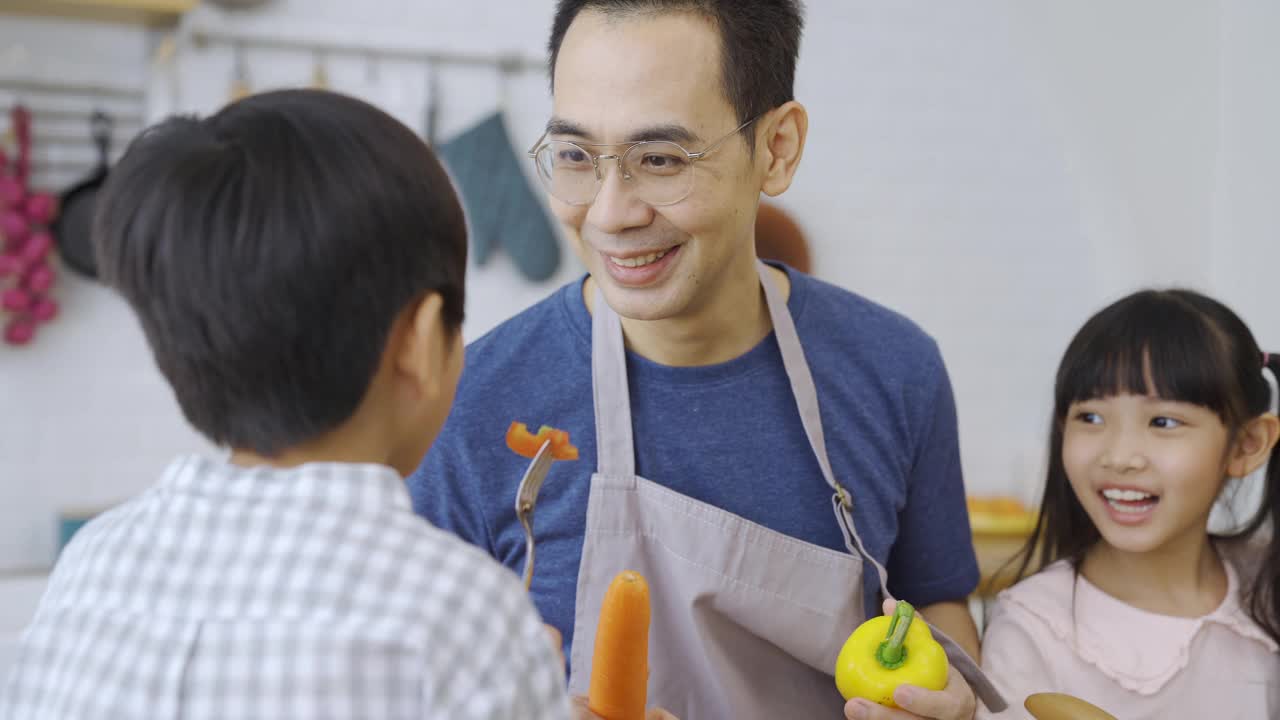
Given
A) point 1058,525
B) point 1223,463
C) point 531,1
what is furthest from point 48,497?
point 1223,463

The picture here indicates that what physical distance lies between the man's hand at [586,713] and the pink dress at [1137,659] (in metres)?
0.59

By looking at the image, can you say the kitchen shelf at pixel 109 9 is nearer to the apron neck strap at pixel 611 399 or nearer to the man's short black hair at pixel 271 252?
the apron neck strap at pixel 611 399

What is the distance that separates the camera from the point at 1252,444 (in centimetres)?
157

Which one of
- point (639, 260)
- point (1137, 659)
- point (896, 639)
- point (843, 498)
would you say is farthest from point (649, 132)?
point (1137, 659)

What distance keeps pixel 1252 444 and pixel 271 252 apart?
1.37m

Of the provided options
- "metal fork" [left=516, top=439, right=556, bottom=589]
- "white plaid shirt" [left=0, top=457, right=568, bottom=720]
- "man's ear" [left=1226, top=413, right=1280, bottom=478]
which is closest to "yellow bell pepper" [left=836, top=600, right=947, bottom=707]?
"metal fork" [left=516, top=439, right=556, bottom=589]

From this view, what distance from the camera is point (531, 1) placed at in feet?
9.18

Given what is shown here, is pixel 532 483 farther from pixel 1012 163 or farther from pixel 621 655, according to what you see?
pixel 1012 163

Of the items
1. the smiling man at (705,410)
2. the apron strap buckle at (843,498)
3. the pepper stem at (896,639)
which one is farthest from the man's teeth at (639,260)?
the pepper stem at (896,639)

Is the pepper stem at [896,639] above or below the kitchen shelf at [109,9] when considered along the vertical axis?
below

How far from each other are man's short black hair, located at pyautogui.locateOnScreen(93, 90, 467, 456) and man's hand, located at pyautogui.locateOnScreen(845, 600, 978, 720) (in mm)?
592

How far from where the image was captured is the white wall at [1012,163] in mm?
2891

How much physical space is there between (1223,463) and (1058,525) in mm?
235

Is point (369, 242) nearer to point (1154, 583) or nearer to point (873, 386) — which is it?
point (873, 386)
